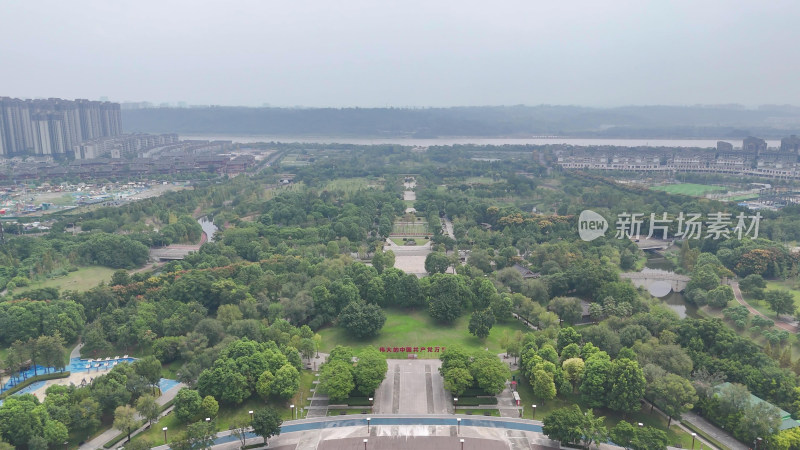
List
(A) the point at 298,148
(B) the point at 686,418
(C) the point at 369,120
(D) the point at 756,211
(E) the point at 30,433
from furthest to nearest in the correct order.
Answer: (C) the point at 369,120
(A) the point at 298,148
(D) the point at 756,211
(B) the point at 686,418
(E) the point at 30,433

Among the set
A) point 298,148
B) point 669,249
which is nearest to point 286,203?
point 669,249

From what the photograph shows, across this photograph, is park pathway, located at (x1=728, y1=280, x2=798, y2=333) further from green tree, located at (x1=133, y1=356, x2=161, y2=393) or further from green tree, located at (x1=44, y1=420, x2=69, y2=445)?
green tree, located at (x1=44, y1=420, x2=69, y2=445)

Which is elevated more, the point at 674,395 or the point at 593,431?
the point at 674,395

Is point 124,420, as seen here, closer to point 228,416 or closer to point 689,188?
point 228,416

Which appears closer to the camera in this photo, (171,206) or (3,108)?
(171,206)

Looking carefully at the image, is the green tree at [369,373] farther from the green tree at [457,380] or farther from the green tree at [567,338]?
the green tree at [567,338]

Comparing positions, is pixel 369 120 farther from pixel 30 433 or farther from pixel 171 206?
pixel 30 433

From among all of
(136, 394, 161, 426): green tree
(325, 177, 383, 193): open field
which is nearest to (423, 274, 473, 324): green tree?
(136, 394, 161, 426): green tree

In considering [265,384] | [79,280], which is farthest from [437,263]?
[79,280]
